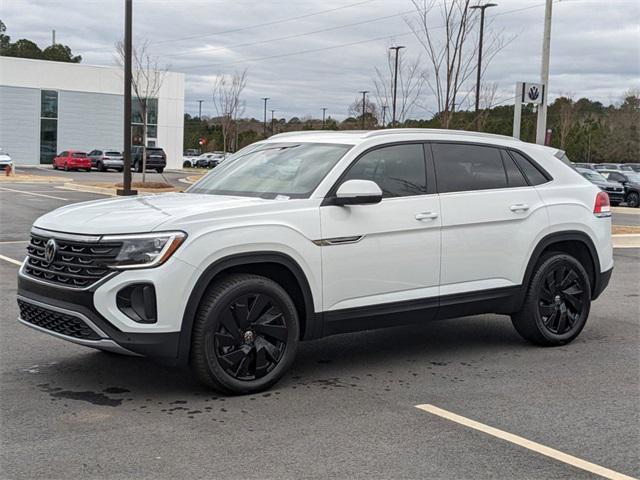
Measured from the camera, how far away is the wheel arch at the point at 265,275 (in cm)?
511

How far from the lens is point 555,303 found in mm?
6977

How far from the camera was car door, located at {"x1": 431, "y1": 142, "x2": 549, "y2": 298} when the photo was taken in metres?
6.30

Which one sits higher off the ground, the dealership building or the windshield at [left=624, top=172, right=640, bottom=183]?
the dealership building

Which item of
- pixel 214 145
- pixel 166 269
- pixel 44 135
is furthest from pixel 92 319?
pixel 214 145

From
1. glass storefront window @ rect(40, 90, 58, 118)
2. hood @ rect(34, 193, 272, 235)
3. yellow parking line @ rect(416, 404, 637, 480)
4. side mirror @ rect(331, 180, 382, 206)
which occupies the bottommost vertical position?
yellow parking line @ rect(416, 404, 637, 480)

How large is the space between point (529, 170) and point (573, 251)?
2.93 ft

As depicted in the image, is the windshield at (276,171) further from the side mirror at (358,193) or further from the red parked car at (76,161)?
the red parked car at (76,161)

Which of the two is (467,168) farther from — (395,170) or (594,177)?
(594,177)

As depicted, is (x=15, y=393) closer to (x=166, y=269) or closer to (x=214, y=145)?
(x=166, y=269)

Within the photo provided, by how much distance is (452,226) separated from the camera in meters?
6.27

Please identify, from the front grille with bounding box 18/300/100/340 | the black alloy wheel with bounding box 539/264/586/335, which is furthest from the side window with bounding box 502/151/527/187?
the front grille with bounding box 18/300/100/340

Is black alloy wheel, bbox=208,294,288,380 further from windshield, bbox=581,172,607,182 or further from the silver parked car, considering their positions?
the silver parked car

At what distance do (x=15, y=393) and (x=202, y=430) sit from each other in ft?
4.87

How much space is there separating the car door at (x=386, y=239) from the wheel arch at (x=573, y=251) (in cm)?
105
